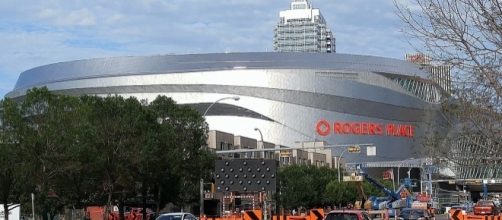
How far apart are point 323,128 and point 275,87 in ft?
42.6

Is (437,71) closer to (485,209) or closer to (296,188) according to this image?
(485,209)

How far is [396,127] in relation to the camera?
186 metres

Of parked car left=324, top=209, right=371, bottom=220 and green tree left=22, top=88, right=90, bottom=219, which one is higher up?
green tree left=22, top=88, right=90, bottom=219

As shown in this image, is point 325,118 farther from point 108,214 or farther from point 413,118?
point 108,214

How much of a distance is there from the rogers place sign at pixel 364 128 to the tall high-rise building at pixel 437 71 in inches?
6346

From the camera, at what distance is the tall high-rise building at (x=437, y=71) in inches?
559

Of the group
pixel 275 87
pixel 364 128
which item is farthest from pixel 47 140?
pixel 364 128

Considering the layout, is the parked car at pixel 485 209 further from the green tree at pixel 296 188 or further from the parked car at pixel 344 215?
the parked car at pixel 344 215

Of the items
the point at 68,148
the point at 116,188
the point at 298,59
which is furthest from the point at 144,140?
the point at 298,59

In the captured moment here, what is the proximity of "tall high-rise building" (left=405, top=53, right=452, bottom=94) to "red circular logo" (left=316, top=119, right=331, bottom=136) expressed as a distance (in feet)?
529

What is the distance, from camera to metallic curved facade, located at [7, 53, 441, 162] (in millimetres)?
172625

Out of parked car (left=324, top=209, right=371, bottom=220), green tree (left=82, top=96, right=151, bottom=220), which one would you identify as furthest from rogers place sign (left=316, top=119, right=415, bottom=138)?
parked car (left=324, top=209, right=371, bottom=220)

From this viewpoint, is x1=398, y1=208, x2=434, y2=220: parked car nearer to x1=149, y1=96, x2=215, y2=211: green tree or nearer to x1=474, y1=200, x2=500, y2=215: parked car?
x1=149, y1=96, x2=215, y2=211: green tree

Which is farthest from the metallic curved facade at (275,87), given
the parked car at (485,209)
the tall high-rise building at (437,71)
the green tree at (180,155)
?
the tall high-rise building at (437,71)
